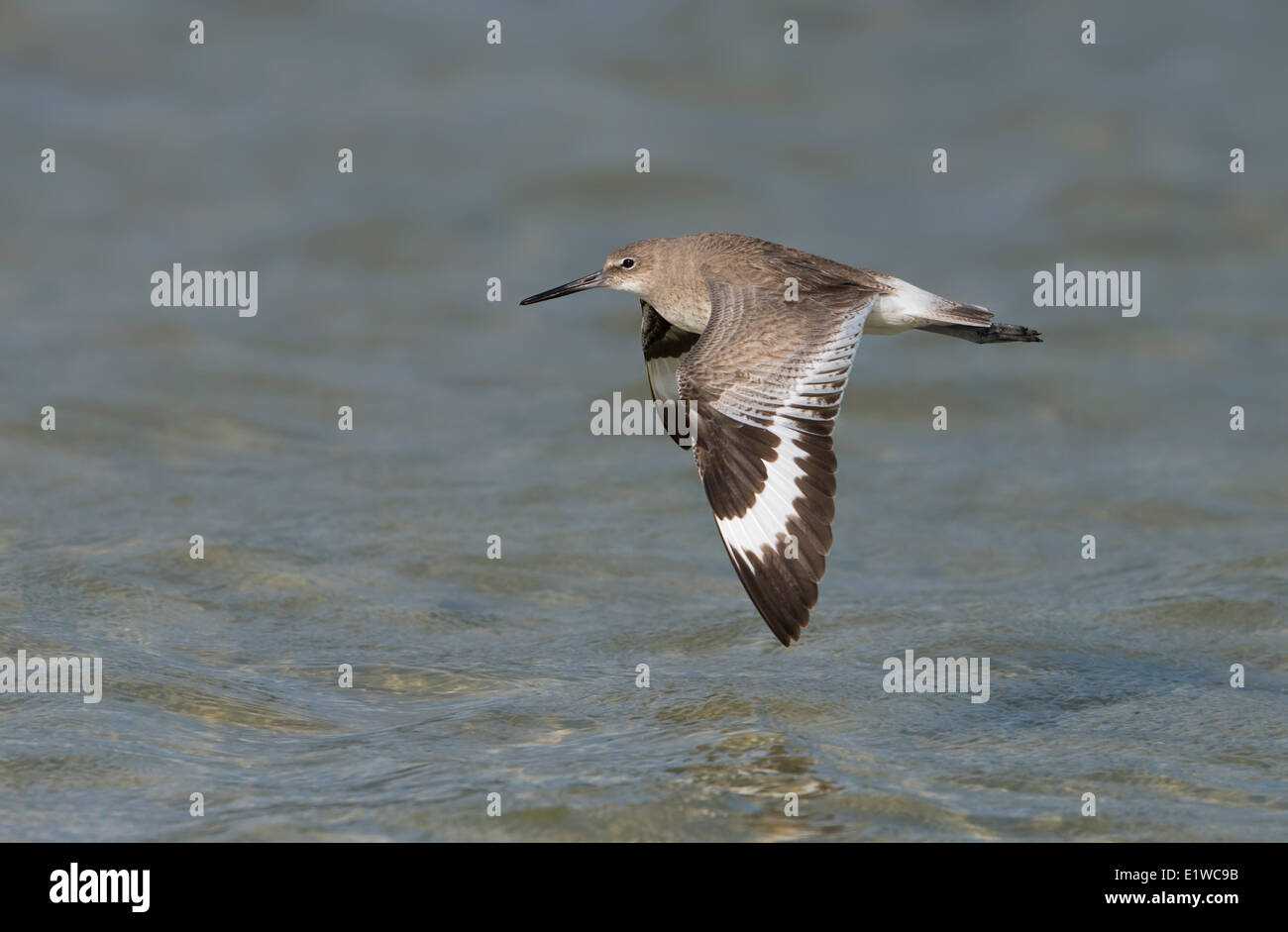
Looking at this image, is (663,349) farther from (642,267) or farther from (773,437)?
(773,437)

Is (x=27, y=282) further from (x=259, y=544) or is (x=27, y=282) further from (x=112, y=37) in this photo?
(x=259, y=544)

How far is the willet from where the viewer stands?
230 inches

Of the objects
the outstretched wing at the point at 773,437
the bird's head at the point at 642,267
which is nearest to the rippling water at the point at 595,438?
the outstretched wing at the point at 773,437

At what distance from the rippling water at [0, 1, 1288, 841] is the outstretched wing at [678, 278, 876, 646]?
30.8 inches

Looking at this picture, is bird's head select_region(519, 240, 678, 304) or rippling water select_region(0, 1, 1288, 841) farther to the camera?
bird's head select_region(519, 240, 678, 304)

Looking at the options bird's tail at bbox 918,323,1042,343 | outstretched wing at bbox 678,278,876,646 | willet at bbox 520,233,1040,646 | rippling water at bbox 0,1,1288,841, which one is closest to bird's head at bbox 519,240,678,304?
willet at bbox 520,233,1040,646

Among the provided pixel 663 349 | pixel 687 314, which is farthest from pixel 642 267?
pixel 663 349

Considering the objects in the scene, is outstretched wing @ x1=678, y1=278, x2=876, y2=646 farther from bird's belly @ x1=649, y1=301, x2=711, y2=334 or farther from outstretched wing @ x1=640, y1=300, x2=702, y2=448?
outstretched wing @ x1=640, y1=300, x2=702, y2=448

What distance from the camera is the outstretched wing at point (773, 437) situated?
582 cm

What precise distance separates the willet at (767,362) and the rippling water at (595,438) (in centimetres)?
84

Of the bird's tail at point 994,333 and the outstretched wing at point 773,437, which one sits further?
the bird's tail at point 994,333

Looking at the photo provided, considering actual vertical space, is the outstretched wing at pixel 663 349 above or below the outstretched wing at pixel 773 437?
above

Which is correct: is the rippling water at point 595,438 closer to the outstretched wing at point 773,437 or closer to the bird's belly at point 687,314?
the outstretched wing at point 773,437

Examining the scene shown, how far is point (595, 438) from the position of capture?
1095 centimetres
